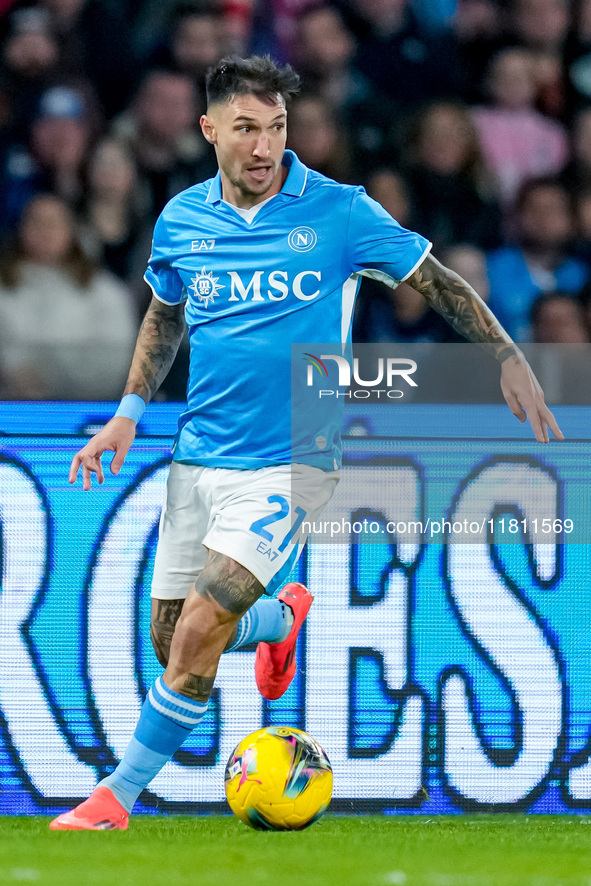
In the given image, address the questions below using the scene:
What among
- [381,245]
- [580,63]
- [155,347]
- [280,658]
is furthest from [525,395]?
[580,63]

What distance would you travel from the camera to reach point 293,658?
3887 millimetres

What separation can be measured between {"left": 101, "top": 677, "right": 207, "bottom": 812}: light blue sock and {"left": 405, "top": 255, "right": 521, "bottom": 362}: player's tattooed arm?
1297 millimetres

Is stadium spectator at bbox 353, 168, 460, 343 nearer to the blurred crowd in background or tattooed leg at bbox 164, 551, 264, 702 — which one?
the blurred crowd in background

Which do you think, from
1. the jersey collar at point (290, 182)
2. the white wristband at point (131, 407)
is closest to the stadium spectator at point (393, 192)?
the jersey collar at point (290, 182)

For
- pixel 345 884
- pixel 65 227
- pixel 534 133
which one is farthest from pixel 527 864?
pixel 534 133

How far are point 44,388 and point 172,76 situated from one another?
174cm

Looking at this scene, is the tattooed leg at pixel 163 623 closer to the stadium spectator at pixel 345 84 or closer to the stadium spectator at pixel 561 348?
the stadium spectator at pixel 561 348

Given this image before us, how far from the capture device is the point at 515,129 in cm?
596

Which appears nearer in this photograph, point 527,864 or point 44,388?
point 527,864

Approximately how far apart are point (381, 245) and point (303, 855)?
5.69ft

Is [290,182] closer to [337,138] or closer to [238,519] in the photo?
[238,519]

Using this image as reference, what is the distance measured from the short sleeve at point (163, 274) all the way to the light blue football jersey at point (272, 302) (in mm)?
134

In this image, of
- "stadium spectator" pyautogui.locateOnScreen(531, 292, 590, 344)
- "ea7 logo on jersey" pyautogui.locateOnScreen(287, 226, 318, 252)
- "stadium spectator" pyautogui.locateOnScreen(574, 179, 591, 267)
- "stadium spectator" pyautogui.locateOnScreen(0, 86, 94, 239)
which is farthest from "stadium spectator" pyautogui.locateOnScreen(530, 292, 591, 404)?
"stadium spectator" pyautogui.locateOnScreen(0, 86, 94, 239)

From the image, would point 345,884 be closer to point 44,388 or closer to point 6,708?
point 6,708
